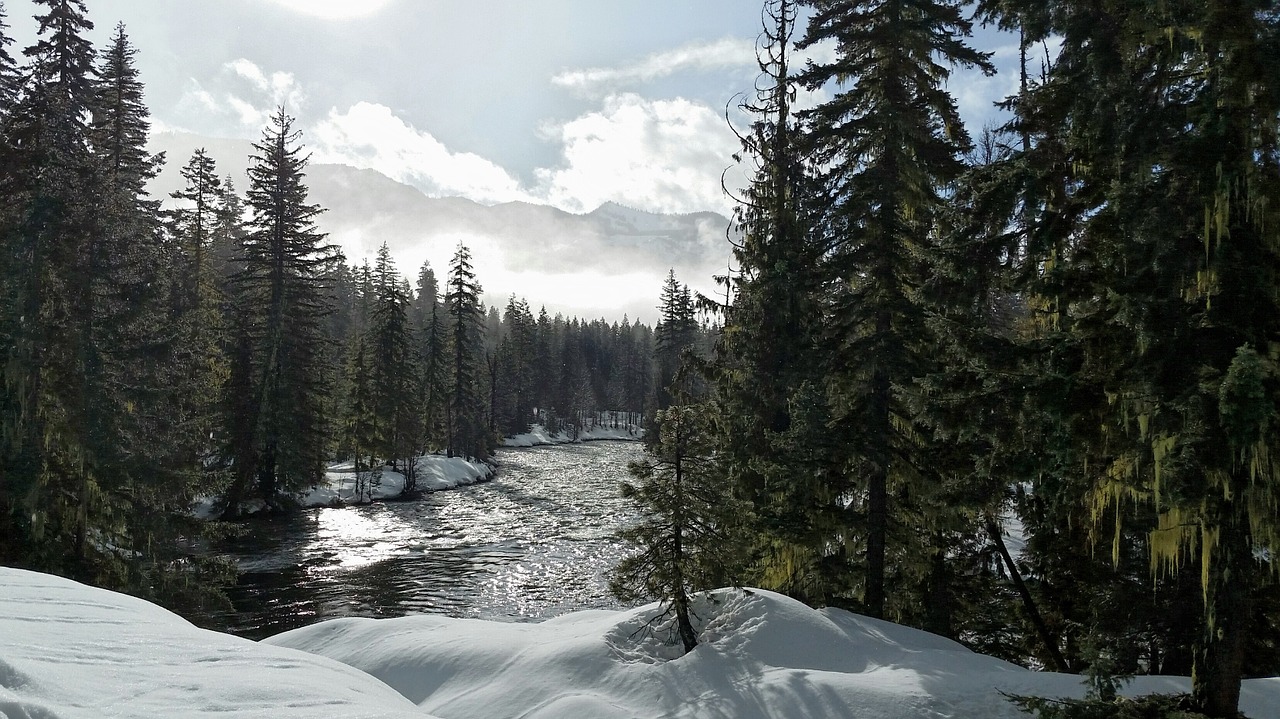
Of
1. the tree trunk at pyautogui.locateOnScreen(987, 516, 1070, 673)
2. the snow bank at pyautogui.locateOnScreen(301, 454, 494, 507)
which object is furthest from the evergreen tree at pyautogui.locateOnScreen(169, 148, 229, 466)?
the tree trunk at pyautogui.locateOnScreen(987, 516, 1070, 673)

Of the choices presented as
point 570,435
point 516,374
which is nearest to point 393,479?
point 516,374

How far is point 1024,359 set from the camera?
7.79 m

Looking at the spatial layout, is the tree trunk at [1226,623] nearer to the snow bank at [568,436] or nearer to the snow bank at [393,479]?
the snow bank at [393,479]

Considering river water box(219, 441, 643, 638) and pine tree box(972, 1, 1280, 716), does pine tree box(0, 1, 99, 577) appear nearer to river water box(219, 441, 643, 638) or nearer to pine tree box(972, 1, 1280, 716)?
river water box(219, 441, 643, 638)

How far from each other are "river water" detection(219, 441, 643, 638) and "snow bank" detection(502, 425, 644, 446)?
4164 centimetres

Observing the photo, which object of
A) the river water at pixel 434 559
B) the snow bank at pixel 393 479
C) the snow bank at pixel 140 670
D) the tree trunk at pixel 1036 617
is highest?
the snow bank at pixel 140 670

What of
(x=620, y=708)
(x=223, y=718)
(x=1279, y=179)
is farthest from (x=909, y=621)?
(x=223, y=718)

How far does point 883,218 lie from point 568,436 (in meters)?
84.4

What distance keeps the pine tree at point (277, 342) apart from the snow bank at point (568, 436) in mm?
44883

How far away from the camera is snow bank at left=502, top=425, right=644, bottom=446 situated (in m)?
82.7

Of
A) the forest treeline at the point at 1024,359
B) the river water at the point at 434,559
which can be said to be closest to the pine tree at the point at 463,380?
the river water at the point at 434,559

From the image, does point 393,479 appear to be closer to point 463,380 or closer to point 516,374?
point 463,380

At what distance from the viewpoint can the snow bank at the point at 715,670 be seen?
27.1ft

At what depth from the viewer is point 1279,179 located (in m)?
6.23
